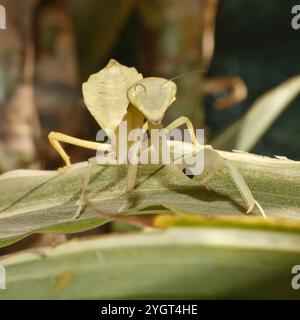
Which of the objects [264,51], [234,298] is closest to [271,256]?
[234,298]

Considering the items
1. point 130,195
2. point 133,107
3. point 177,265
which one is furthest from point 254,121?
point 177,265

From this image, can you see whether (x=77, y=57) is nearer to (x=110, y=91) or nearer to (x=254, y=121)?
(x=254, y=121)

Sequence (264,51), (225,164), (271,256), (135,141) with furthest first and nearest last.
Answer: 1. (264,51)
2. (135,141)
3. (225,164)
4. (271,256)

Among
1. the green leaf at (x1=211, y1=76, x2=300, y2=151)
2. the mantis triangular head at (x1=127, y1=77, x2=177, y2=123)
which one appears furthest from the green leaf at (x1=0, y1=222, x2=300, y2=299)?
the green leaf at (x1=211, y1=76, x2=300, y2=151)

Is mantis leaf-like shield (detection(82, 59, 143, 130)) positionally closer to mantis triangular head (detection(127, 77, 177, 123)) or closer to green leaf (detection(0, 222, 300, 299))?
mantis triangular head (detection(127, 77, 177, 123))

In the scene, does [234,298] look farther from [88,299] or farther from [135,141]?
[135,141]
